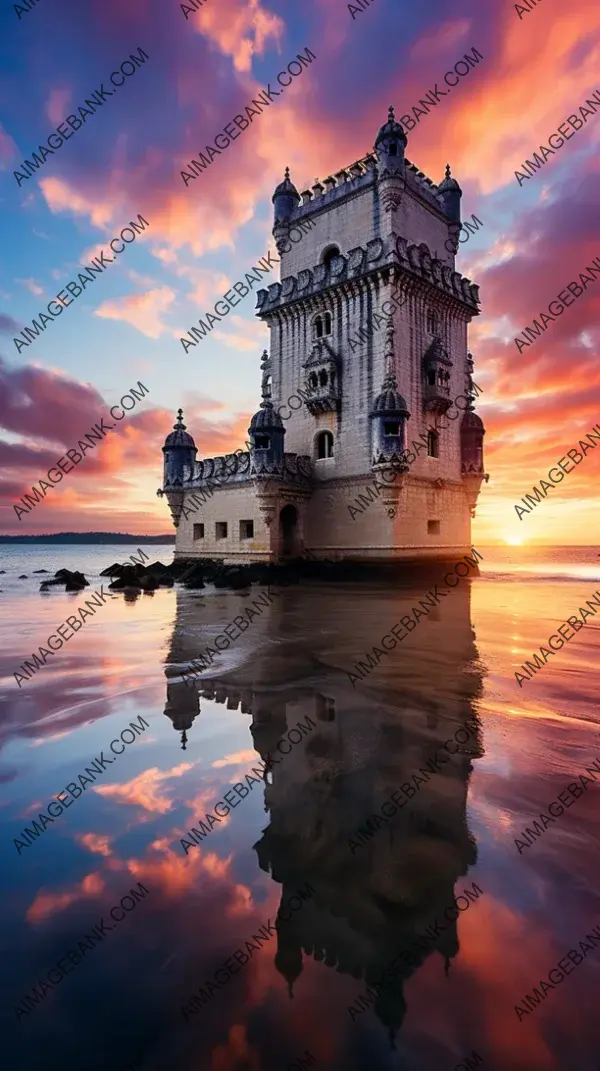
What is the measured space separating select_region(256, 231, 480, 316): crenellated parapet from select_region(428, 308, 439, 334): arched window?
3.61 ft

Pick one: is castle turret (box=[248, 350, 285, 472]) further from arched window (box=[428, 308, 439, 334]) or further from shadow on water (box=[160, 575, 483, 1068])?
shadow on water (box=[160, 575, 483, 1068])

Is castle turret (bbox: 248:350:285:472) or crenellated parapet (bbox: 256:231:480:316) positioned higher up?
crenellated parapet (bbox: 256:231:480:316)

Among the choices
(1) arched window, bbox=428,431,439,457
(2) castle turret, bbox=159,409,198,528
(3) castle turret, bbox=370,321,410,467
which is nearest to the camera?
(3) castle turret, bbox=370,321,410,467

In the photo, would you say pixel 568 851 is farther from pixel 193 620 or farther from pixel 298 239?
pixel 298 239

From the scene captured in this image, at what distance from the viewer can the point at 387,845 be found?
146 inches

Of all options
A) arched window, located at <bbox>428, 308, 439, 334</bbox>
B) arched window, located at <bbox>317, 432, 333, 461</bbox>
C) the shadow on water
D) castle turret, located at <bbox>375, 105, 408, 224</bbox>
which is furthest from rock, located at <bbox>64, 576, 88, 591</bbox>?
castle turret, located at <bbox>375, 105, 408, 224</bbox>

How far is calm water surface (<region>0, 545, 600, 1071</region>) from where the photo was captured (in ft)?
7.62

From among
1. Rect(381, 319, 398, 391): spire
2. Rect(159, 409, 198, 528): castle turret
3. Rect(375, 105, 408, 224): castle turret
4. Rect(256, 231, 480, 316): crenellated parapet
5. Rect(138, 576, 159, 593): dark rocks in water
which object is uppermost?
Rect(375, 105, 408, 224): castle turret

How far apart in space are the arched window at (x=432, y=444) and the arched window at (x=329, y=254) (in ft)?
33.2

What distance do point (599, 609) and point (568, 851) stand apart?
1618 cm

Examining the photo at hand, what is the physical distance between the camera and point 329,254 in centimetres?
2750

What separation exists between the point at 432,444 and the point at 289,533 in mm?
8729

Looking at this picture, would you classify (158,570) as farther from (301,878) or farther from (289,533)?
(301,878)

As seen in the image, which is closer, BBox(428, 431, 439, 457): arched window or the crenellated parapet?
the crenellated parapet
